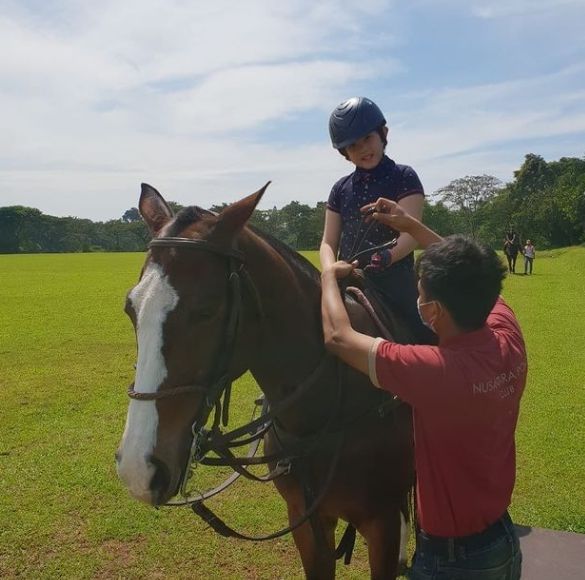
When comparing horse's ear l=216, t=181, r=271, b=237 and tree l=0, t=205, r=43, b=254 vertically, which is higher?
tree l=0, t=205, r=43, b=254

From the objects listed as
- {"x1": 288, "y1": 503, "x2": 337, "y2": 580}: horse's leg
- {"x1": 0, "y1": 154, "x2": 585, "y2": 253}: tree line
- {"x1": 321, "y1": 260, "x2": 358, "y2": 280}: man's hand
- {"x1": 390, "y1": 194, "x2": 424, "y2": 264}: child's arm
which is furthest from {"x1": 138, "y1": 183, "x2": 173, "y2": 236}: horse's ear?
{"x1": 0, "y1": 154, "x2": 585, "y2": 253}: tree line

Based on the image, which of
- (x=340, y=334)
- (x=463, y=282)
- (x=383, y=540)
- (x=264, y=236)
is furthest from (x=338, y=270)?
(x=383, y=540)

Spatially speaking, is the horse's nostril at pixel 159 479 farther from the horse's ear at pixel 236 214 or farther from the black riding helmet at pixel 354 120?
the black riding helmet at pixel 354 120

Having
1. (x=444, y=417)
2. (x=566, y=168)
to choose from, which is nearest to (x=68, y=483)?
(x=444, y=417)

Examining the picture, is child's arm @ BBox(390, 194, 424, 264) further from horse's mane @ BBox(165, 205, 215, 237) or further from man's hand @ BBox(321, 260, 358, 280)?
horse's mane @ BBox(165, 205, 215, 237)

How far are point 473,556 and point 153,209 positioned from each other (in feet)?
5.93

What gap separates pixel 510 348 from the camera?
5.82 feet

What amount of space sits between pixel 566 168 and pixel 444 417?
74848mm

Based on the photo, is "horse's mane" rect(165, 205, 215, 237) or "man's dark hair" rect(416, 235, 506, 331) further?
"horse's mane" rect(165, 205, 215, 237)

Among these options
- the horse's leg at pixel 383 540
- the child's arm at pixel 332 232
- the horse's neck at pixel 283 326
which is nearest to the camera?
the horse's neck at pixel 283 326

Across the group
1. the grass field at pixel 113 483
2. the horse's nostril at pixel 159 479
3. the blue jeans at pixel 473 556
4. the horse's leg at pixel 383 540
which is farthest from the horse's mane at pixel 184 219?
the grass field at pixel 113 483

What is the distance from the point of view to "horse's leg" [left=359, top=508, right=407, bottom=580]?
260 cm

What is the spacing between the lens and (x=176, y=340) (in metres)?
1.78

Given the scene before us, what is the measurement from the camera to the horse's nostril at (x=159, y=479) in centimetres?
173
